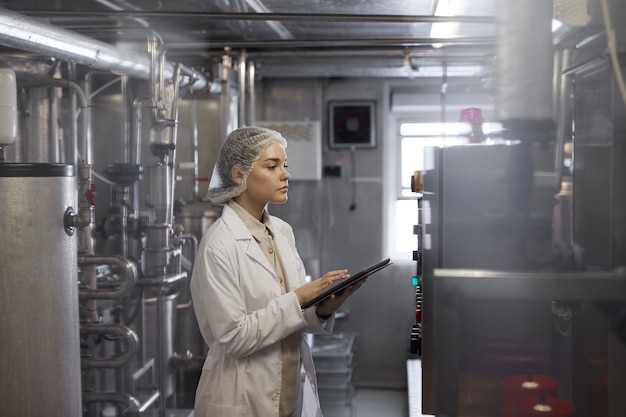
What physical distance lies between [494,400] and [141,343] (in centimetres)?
317

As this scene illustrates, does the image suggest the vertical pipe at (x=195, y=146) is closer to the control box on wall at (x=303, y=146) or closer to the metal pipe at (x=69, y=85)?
the control box on wall at (x=303, y=146)

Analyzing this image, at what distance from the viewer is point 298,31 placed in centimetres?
491

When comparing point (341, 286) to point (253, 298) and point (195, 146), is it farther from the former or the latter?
point (195, 146)

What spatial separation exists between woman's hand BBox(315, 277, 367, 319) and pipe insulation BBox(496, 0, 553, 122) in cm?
100

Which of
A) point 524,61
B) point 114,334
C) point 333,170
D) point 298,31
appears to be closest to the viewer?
point 524,61

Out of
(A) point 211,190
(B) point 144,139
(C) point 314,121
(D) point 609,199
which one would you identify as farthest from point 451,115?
(D) point 609,199

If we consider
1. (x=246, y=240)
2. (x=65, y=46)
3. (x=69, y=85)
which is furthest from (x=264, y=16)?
(x=69, y=85)

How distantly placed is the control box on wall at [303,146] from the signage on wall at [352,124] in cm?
14

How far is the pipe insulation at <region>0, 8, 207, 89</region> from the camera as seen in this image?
2.64m

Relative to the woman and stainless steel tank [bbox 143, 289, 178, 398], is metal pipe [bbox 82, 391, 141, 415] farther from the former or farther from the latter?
the woman

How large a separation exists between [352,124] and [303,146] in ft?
1.37

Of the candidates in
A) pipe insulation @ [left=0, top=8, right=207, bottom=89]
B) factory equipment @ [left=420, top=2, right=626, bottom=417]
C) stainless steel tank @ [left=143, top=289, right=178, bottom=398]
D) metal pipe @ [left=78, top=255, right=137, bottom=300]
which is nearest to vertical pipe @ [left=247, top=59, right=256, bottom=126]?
pipe insulation @ [left=0, top=8, right=207, bottom=89]

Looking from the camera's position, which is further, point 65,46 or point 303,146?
point 303,146

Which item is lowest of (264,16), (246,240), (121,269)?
(121,269)
